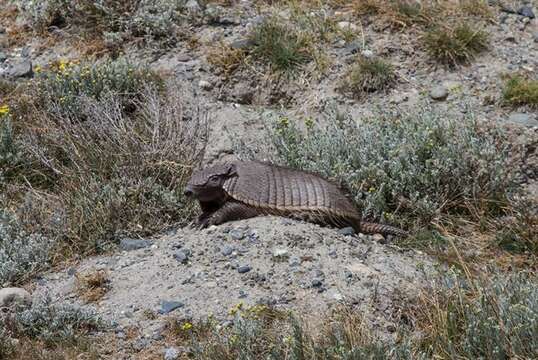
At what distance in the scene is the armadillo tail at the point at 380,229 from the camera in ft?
22.0

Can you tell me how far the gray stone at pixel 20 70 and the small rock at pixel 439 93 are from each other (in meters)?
A: 3.69

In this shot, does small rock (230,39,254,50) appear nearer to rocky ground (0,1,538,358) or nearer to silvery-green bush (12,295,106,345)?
rocky ground (0,1,538,358)

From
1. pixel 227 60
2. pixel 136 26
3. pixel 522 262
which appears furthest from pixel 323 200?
pixel 136 26

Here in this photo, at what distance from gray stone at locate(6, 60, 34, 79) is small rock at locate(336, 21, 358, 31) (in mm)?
2894

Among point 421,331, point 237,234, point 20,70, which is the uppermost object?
point 421,331

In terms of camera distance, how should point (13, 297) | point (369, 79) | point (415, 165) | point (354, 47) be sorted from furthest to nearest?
point (354, 47), point (369, 79), point (415, 165), point (13, 297)

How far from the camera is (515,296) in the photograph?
4.96 meters

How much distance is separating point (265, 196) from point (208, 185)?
40cm

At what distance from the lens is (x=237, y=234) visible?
246 inches

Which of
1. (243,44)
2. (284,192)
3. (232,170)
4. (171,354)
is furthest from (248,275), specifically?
(243,44)

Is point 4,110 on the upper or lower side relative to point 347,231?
upper

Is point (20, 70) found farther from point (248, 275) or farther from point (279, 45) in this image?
point (248, 275)

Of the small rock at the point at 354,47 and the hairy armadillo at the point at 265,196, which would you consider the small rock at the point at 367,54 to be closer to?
the small rock at the point at 354,47

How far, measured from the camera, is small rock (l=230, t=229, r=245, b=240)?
20.4ft
